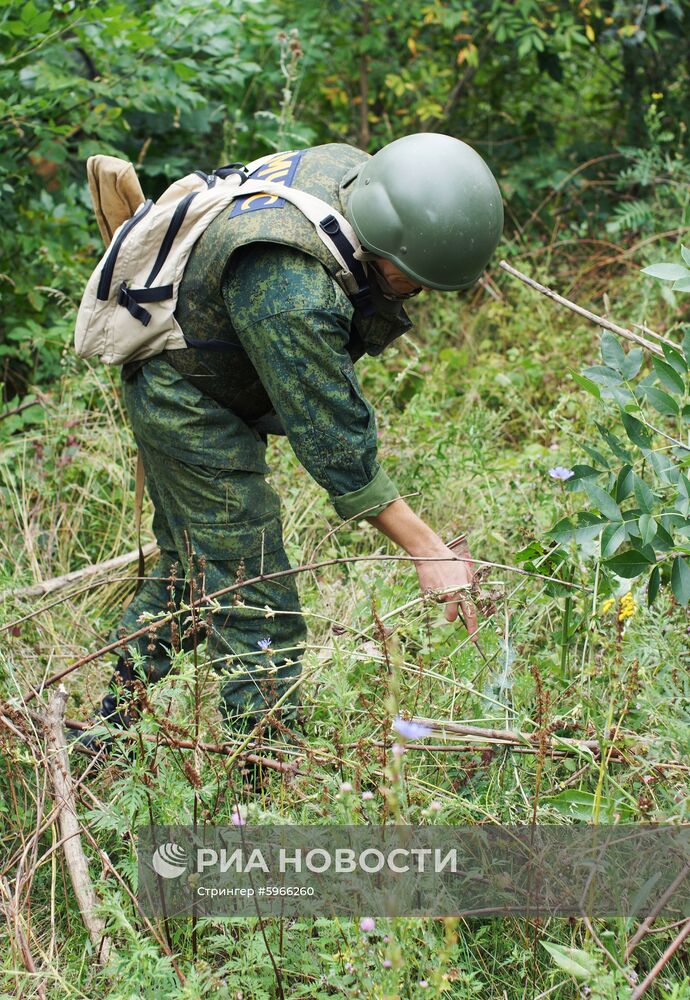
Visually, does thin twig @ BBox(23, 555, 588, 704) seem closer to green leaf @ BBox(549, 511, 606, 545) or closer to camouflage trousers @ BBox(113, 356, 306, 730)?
green leaf @ BBox(549, 511, 606, 545)

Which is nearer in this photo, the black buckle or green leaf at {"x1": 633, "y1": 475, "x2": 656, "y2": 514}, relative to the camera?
green leaf at {"x1": 633, "y1": 475, "x2": 656, "y2": 514}

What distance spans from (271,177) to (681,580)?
145 centimetres

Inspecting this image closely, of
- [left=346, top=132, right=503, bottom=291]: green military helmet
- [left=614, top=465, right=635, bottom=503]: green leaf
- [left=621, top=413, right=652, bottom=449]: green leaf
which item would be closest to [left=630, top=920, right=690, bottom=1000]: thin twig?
[left=614, top=465, right=635, bottom=503]: green leaf

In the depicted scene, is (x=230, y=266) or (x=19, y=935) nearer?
(x=19, y=935)

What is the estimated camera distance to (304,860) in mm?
2078

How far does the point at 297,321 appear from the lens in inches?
93.9

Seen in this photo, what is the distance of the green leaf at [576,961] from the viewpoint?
1.69 meters

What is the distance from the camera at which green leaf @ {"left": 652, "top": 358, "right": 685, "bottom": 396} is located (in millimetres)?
2293

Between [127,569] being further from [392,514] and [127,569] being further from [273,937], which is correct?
[273,937]

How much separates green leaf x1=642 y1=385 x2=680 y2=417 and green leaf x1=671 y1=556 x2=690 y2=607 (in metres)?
0.33

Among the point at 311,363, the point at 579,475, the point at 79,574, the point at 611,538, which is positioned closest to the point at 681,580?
the point at 611,538

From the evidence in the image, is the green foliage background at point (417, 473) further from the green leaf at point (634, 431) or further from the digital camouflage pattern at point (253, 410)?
the digital camouflage pattern at point (253, 410)

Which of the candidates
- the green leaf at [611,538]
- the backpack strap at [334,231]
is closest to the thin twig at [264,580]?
the green leaf at [611,538]

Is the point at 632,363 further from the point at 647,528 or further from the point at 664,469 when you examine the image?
the point at 647,528
